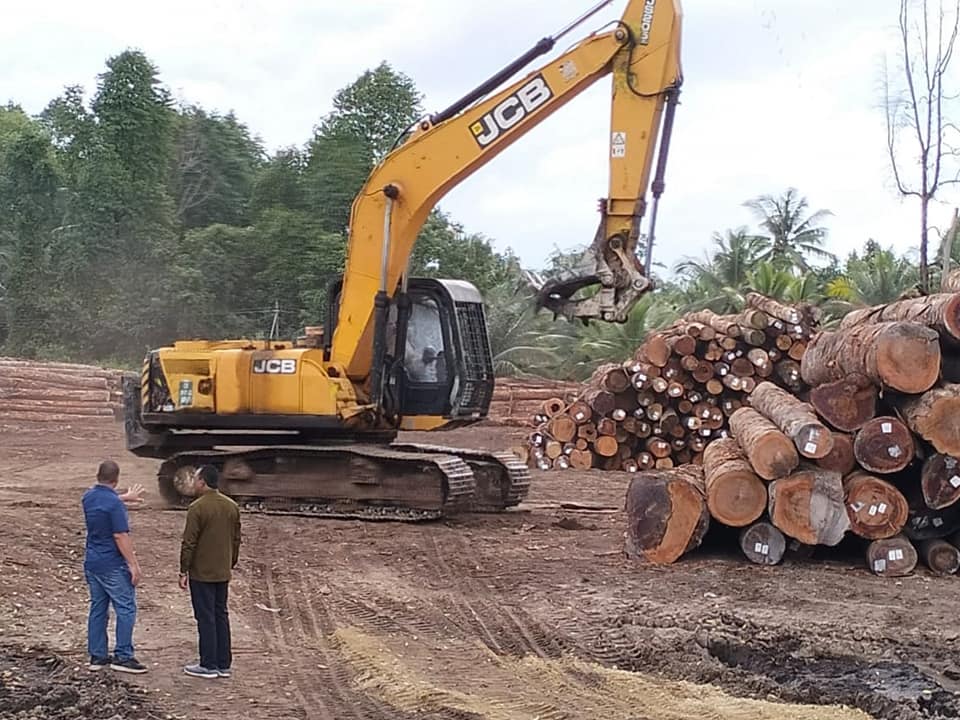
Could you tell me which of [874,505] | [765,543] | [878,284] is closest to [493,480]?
[765,543]

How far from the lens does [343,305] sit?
13.4m

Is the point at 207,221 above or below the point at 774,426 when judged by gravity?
above

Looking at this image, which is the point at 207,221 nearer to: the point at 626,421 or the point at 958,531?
the point at 626,421

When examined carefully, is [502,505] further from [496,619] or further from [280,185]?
[280,185]

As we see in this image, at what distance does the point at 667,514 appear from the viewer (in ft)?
33.7

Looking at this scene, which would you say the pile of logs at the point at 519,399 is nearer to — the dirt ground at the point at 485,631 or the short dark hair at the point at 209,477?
the dirt ground at the point at 485,631

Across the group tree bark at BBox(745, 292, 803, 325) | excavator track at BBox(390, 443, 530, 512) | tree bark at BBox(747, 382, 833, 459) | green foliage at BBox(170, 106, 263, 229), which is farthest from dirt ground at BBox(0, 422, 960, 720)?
green foliage at BBox(170, 106, 263, 229)

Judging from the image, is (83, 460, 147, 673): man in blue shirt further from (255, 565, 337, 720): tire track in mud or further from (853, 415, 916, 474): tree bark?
(853, 415, 916, 474): tree bark

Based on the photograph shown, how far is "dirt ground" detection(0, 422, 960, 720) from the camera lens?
6.63 metres

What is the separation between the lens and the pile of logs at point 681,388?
1759 centimetres

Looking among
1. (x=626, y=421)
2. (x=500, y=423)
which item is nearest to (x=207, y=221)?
(x=500, y=423)

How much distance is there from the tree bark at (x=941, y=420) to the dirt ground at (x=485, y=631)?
3.44 ft

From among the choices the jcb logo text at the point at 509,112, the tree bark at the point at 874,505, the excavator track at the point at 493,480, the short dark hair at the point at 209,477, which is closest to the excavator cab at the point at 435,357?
the excavator track at the point at 493,480

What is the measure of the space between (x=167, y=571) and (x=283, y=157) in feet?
113
